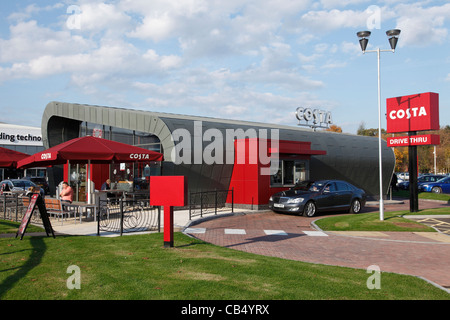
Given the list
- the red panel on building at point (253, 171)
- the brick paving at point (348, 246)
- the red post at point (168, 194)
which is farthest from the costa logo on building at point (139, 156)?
the red post at point (168, 194)

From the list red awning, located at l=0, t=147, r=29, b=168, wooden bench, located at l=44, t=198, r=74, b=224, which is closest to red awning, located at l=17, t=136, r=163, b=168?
wooden bench, located at l=44, t=198, r=74, b=224

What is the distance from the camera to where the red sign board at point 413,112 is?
16.5 metres

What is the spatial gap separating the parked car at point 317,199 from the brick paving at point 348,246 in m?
1.93

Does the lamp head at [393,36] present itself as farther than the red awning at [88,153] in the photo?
Yes

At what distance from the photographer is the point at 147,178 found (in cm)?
1903

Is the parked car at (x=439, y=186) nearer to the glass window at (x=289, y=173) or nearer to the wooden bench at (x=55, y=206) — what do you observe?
the glass window at (x=289, y=173)

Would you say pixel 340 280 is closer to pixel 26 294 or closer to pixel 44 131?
pixel 26 294

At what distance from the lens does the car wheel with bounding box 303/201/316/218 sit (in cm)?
1636

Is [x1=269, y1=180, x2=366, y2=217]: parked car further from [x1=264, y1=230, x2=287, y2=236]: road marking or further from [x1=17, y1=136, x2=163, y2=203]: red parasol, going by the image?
[x1=17, y1=136, x2=163, y2=203]: red parasol

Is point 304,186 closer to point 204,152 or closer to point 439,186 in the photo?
point 204,152

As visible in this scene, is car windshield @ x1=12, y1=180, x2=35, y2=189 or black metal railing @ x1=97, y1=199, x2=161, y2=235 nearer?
black metal railing @ x1=97, y1=199, x2=161, y2=235

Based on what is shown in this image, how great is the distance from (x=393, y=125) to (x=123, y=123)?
12.7 meters

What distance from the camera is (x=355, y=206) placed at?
1834 cm

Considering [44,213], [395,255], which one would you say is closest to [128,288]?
[44,213]
